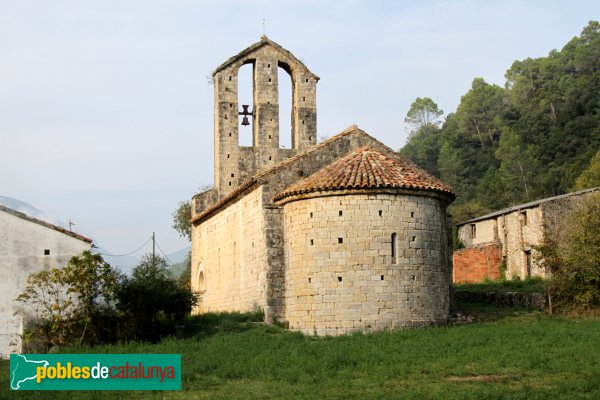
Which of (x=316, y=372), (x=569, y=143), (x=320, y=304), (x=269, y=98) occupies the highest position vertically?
(x=569, y=143)

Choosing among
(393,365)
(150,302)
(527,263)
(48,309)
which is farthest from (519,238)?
(48,309)

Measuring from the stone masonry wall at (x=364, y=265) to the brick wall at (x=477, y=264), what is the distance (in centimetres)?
1940

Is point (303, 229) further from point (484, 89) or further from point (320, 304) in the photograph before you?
point (484, 89)

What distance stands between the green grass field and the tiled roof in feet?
12.3

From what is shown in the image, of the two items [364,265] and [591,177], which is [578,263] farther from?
[591,177]

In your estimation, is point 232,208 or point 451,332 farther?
point 232,208

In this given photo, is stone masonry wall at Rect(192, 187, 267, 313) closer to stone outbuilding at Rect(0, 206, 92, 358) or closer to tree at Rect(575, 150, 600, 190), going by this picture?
stone outbuilding at Rect(0, 206, 92, 358)

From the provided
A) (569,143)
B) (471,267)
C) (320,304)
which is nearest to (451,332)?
(320,304)

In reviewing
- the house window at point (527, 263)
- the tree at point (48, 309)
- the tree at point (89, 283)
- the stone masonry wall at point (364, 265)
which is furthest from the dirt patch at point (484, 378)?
the house window at point (527, 263)

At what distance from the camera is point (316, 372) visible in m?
13.5

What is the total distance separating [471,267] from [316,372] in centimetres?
2639

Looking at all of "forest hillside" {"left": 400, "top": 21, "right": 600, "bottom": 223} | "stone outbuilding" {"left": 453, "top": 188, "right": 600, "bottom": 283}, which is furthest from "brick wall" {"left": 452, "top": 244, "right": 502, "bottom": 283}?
"forest hillside" {"left": 400, "top": 21, "right": 600, "bottom": 223}

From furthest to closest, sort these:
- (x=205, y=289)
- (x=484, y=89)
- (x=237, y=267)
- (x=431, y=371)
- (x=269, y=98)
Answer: (x=484, y=89), (x=205, y=289), (x=269, y=98), (x=237, y=267), (x=431, y=371)

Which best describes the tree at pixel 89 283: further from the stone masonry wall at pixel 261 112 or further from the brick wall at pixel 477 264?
the brick wall at pixel 477 264
